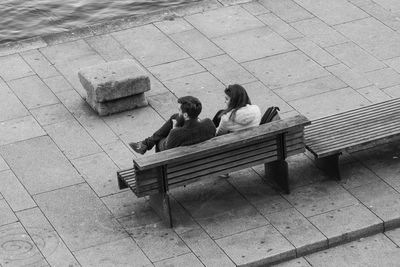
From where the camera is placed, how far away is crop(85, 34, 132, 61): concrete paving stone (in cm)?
1494

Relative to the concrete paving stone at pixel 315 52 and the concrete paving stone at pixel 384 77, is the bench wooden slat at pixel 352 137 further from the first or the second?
Result: the concrete paving stone at pixel 315 52

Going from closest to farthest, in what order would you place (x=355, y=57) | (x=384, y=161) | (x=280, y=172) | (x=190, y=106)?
(x=190, y=106) → (x=280, y=172) → (x=384, y=161) → (x=355, y=57)

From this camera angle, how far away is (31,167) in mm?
12328

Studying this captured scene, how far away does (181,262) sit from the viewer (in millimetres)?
10602

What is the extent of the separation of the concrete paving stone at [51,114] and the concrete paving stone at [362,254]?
4.04 metres

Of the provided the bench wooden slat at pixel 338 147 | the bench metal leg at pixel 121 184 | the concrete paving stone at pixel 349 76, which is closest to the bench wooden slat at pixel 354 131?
the bench wooden slat at pixel 338 147

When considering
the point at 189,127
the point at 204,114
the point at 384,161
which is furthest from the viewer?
the point at 204,114

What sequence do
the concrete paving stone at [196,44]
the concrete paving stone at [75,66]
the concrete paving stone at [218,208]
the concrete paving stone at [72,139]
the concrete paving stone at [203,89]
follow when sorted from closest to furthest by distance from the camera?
the concrete paving stone at [218,208] < the concrete paving stone at [72,139] < the concrete paving stone at [203,89] < the concrete paving stone at [75,66] < the concrete paving stone at [196,44]

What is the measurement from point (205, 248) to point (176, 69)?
13.8 ft

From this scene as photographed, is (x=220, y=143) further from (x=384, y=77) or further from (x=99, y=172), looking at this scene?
(x=384, y=77)

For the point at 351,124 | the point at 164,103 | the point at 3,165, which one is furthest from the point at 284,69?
the point at 3,165

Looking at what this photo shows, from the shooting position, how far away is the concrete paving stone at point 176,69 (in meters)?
14.4

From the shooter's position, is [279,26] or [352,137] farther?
[279,26]

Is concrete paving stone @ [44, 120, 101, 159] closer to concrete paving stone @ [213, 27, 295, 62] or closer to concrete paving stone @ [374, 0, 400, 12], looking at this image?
concrete paving stone @ [213, 27, 295, 62]
